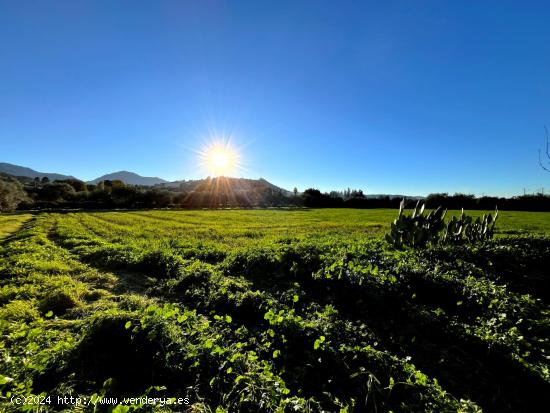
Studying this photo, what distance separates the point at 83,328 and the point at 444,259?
1058 centimetres

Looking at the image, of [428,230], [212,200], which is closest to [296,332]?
[428,230]

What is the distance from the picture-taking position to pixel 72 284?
8.47m

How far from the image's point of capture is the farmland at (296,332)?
3.81m

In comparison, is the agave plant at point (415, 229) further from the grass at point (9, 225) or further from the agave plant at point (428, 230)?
the grass at point (9, 225)

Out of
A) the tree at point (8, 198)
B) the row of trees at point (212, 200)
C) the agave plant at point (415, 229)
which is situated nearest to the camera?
the agave plant at point (415, 229)

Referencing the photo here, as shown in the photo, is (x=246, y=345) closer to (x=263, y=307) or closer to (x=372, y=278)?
(x=263, y=307)

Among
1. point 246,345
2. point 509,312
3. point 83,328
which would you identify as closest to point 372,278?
point 509,312

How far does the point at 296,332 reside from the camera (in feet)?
17.1

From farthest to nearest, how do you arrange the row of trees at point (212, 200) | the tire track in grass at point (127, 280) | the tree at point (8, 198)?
the row of trees at point (212, 200)
the tree at point (8, 198)
the tire track in grass at point (127, 280)

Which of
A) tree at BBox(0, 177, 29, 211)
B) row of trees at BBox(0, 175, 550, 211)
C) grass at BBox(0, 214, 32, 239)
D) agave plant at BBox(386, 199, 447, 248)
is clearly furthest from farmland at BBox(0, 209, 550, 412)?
tree at BBox(0, 177, 29, 211)

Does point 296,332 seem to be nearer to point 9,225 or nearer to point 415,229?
point 415,229

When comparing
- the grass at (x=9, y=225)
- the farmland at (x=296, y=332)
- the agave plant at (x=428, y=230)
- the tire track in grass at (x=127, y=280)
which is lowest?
the grass at (x=9, y=225)

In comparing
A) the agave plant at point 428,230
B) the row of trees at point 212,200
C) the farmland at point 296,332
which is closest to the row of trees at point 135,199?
the row of trees at point 212,200

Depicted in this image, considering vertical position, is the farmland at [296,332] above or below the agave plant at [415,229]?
below
